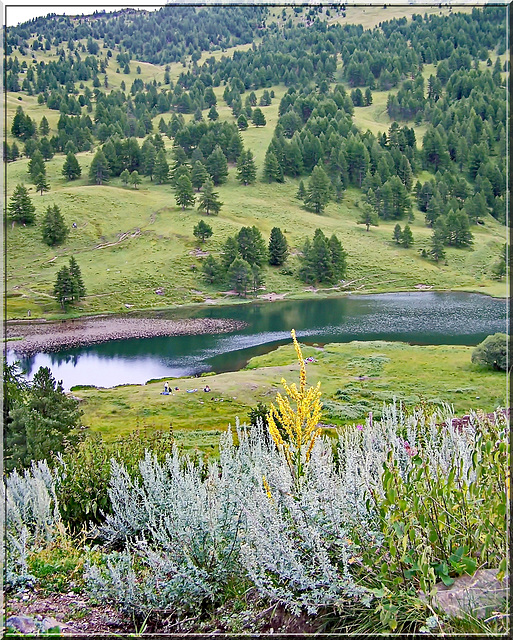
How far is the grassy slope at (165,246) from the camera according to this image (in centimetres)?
7506

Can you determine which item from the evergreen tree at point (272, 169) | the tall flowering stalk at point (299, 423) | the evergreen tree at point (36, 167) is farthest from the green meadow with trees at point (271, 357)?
the evergreen tree at point (272, 169)

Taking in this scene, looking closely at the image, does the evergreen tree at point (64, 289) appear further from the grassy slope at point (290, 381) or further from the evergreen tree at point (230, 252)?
the grassy slope at point (290, 381)

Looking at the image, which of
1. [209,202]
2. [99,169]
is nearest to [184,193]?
[209,202]

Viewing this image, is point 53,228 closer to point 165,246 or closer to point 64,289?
point 165,246

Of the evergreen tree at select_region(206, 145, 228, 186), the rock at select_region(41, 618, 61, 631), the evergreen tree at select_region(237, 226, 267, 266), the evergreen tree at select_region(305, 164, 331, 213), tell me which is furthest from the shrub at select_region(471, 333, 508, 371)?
the evergreen tree at select_region(206, 145, 228, 186)

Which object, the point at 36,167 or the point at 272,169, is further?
the point at 272,169

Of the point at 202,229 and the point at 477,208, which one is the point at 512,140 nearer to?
the point at 202,229

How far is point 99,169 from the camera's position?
108 meters

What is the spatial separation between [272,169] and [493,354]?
88.9 metres

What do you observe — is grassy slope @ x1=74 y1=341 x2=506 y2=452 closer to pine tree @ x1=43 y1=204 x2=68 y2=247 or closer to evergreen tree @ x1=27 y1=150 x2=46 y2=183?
pine tree @ x1=43 y1=204 x2=68 y2=247

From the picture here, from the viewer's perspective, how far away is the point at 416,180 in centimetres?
12106

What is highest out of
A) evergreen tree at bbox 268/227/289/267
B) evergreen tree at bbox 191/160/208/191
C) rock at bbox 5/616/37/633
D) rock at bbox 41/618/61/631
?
evergreen tree at bbox 191/160/208/191

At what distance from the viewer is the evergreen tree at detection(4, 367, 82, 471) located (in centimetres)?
1080

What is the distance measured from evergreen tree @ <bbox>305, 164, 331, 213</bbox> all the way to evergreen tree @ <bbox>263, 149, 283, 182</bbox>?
11.0 meters
